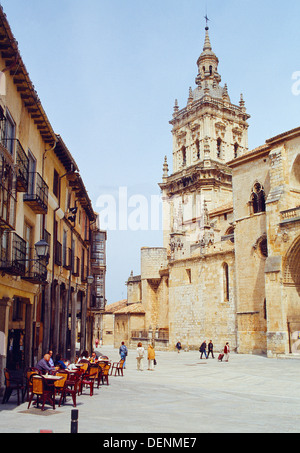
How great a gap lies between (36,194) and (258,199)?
20085 mm

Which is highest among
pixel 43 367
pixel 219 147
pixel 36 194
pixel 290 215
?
pixel 219 147

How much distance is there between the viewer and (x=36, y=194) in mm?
12875

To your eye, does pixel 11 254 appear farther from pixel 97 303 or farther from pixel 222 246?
pixel 222 246

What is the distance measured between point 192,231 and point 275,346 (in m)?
29.1

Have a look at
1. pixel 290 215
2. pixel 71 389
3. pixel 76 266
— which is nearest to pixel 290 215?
pixel 290 215

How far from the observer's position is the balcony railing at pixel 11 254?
10.3 meters

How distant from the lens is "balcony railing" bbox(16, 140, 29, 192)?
1141cm

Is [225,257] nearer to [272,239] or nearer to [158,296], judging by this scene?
[272,239]

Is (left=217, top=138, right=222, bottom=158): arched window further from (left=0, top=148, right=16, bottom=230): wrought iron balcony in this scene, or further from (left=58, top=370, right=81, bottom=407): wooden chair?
(left=58, top=370, right=81, bottom=407): wooden chair

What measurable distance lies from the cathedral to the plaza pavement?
11107mm

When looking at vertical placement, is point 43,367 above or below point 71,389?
above

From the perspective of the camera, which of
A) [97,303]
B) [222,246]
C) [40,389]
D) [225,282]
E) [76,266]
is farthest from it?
[222,246]

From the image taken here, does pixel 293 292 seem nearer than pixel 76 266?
No
